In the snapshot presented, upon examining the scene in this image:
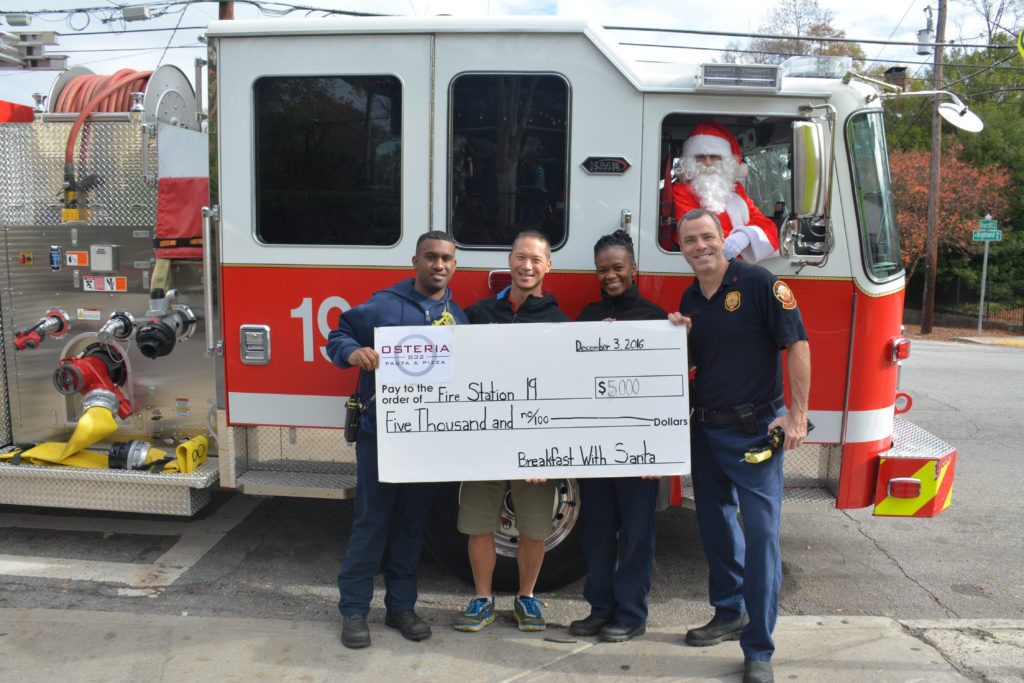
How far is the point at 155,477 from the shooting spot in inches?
169

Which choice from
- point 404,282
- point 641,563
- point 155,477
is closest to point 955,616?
point 641,563

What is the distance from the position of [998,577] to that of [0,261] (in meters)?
6.24

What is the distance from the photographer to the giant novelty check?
3.51 meters

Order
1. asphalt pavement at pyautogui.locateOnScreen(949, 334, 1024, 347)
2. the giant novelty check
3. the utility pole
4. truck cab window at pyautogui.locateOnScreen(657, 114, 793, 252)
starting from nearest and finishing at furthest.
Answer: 1. the giant novelty check
2. truck cab window at pyautogui.locateOnScreen(657, 114, 793, 252)
3. asphalt pavement at pyautogui.locateOnScreen(949, 334, 1024, 347)
4. the utility pole

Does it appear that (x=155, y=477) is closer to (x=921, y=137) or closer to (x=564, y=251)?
(x=564, y=251)

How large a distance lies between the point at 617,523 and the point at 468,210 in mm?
1687

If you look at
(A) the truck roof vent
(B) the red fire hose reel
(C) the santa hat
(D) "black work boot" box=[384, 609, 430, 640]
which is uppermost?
(A) the truck roof vent

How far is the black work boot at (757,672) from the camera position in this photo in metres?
3.28

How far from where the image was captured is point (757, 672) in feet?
10.8

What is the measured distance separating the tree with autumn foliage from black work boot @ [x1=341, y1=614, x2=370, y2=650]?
856 inches

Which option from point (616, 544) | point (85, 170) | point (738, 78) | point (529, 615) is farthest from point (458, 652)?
point (85, 170)

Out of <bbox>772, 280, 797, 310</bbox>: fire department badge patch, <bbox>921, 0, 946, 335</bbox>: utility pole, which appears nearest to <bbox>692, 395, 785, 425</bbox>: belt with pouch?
<bbox>772, 280, 797, 310</bbox>: fire department badge patch

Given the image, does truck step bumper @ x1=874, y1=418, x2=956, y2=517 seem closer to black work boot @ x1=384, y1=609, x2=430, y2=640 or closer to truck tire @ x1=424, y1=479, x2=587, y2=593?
truck tire @ x1=424, y1=479, x2=587, y2=593

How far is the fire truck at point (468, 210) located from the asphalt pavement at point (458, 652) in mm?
565
